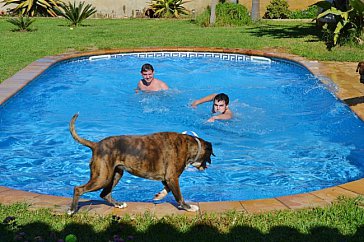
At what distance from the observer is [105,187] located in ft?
15.0

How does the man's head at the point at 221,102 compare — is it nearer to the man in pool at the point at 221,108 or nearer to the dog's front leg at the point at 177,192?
the man in pool at the point at 221,108

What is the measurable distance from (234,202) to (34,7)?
74.6 feet

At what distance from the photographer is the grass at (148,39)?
45.1 feet

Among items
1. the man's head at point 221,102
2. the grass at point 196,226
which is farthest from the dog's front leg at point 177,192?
the man's head at point 221,102

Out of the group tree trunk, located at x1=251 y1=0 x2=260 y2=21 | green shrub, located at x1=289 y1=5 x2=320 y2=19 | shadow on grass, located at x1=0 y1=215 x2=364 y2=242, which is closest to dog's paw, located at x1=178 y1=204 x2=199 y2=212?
shadow on grass, located at x1=0 y1=215 x2=364 y2=242

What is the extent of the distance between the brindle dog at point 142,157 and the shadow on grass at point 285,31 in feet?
41.4

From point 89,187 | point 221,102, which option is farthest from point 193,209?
point 221,102

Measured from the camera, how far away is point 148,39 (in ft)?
56.4

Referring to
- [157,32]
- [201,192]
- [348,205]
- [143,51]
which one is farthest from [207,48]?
[348,205]

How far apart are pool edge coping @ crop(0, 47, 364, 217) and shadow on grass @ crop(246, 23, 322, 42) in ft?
9.96

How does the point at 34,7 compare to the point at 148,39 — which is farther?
the point at 34,7

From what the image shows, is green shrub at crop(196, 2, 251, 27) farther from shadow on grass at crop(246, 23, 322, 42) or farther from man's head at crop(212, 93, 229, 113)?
man's head at crop(212, 93, 229, 113)

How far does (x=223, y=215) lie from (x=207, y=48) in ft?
37.4

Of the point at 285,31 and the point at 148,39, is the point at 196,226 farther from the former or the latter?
the point at 285,31
